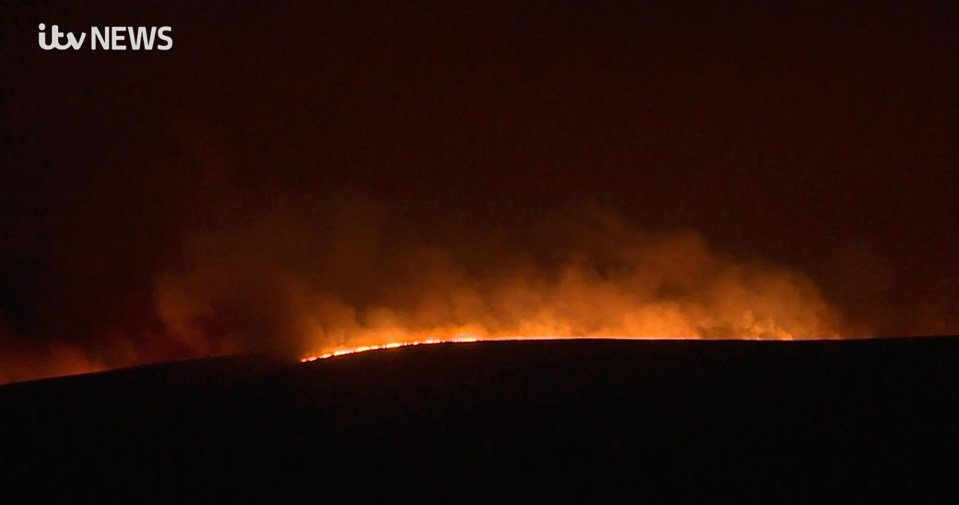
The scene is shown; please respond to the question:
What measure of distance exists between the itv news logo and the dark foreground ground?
3502 mm

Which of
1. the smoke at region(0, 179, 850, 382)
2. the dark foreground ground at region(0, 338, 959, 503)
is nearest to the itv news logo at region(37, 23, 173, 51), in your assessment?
the smoke at region(0, 179, 850, 382)

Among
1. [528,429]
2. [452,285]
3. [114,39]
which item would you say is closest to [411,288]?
[452,285]

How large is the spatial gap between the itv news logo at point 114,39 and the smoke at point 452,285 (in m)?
1.72

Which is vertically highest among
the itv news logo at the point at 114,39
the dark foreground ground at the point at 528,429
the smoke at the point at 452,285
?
the itv news logo at the point at 114,39

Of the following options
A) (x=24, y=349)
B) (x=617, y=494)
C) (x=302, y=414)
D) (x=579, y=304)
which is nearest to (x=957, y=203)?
(x=579, y=304)

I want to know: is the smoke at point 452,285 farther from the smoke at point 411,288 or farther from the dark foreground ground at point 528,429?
the dark foreground ground at point 528,429

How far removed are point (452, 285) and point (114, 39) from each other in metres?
3.56

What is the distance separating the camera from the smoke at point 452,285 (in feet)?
26.1

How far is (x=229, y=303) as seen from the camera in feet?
27.7

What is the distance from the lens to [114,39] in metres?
7.99

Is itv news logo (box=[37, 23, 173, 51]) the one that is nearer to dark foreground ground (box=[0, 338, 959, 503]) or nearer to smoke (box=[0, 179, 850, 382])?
smoke (box=[0, 179, 850, 382])

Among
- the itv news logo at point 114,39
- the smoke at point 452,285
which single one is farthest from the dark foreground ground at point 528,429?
the itv news logo at point 114,39

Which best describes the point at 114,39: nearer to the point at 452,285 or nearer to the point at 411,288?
the point at 411,288

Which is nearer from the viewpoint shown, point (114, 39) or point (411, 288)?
point (114, 39)
